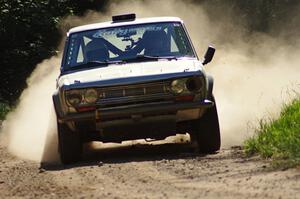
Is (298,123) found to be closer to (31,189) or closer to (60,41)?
(31,189)

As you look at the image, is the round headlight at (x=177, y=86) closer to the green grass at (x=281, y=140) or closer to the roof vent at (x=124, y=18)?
the green grass at (x=281, y=140)

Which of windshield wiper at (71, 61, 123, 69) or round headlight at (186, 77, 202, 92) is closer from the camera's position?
round headlight at (186, 77, 202, 92)

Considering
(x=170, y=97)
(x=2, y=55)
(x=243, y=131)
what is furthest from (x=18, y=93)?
(x=170, y=97)

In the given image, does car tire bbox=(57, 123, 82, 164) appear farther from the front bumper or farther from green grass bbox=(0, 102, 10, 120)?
green grass bbox=(0, 102, 10, 120)

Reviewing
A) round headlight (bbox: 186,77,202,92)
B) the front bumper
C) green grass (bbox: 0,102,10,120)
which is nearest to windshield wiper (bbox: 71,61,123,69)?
the front bumper

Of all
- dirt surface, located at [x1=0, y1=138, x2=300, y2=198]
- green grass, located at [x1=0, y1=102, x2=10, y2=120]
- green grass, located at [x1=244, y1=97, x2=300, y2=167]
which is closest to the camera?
dirt surface, located at [x1=0, y1=138, x2=300, y2=198]

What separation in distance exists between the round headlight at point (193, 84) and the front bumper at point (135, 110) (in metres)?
0.15

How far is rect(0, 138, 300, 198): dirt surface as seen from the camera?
6714 millimetres

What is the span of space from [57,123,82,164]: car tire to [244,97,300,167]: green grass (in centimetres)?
192

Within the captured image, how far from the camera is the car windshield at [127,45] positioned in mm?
9930

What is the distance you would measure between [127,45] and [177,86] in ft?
4.71

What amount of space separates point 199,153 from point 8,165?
233 centimetres

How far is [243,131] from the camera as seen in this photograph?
10.9m

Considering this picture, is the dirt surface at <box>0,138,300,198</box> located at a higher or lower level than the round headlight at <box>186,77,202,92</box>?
lower
